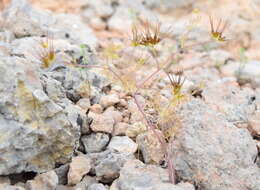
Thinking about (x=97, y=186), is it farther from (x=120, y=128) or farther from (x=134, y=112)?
(x=134, y=112)

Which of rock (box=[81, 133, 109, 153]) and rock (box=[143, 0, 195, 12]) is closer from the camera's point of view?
rock (box=[81, 133, 109, 153])

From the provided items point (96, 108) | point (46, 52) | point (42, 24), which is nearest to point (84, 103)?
point (96, 108)

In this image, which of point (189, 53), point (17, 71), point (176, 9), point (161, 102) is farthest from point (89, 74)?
point (176, 9)

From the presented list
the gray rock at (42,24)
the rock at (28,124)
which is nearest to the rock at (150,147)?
the rock at (28,124)

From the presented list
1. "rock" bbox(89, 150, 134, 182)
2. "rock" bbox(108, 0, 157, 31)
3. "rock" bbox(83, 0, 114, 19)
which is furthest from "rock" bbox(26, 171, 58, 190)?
"rock" bbox(83, 0, 114, 19)

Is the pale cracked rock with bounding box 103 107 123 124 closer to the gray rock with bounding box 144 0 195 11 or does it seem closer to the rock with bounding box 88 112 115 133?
the rock with bounding box 88 112 115 133

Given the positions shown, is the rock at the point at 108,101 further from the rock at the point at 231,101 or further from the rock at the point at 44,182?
the rock at the point at 44,182

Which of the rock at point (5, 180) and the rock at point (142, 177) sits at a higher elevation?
the rock at point (142, 177)
